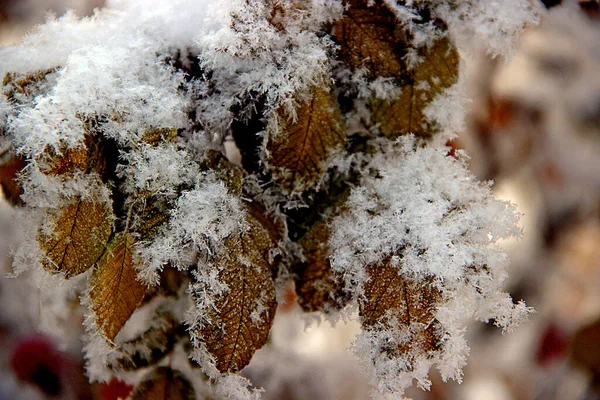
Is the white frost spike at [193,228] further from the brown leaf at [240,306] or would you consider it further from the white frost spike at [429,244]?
the white frost spike at [429,244]

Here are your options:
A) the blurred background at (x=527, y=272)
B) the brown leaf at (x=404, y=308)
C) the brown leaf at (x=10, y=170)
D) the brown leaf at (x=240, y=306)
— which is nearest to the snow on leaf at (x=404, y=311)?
the brown leaf at (x=404, y=308)

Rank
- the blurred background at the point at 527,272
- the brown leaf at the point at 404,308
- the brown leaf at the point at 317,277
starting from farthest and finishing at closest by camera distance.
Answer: the blurred background at the point at 527,272 → the brown leaf at the point at 317,277 → the brown leaf at the point at 404,308

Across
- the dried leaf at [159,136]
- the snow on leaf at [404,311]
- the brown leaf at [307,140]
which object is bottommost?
the snow on leaf at [404,311]

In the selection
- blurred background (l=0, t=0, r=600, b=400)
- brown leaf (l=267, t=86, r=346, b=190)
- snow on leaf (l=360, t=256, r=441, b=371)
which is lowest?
blurred background (l=0, t=0, r=600, b=400)

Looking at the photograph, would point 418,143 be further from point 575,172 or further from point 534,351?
point 534,351

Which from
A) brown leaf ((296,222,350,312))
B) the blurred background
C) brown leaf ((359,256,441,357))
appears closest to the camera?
brown leaf ((359,256,441,357))

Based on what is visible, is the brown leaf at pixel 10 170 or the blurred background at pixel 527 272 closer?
the brown leaf at pixel 10 170

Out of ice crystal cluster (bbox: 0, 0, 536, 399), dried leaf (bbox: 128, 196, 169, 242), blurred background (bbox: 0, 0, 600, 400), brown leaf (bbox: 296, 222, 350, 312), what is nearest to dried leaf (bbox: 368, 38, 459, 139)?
ice crystal cluster (bbox: 0, 0, 536, 399)

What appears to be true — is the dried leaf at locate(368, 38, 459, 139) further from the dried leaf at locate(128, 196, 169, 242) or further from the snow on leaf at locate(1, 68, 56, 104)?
the snow on leaf at locate(1, 68, 56, 104)
